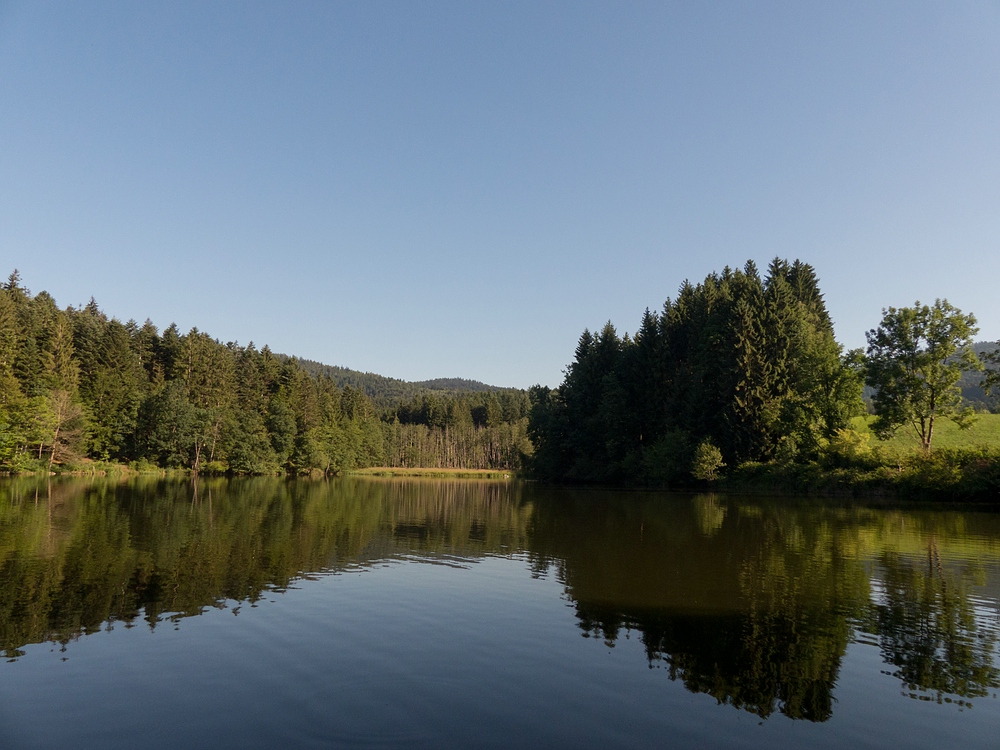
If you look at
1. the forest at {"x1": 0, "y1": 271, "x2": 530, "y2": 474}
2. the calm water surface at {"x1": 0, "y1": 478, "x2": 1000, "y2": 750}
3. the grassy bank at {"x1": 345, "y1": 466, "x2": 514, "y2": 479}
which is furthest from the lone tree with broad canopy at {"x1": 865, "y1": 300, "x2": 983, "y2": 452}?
the grassy bank at {"x1": 345, "y1": 466, "x2": 514, "y2": 479}

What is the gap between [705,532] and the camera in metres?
26.2

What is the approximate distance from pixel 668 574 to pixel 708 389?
4959cm

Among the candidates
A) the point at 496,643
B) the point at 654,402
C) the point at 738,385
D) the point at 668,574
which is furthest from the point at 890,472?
the point at 496,643

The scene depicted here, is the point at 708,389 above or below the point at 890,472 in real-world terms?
above

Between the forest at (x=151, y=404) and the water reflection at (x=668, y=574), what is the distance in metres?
35.4

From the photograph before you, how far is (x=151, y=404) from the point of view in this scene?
258 ft

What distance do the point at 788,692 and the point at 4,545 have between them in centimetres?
2282

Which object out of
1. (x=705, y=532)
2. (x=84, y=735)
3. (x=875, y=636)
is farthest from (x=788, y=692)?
→ (x=705, y=532)

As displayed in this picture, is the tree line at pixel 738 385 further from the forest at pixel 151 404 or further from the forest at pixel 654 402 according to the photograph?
the forest at pixel 151 404

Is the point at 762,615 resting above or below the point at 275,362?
below

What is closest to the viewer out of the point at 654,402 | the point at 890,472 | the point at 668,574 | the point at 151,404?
the point at 668,574

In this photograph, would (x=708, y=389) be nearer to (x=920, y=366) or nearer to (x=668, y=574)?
(x=920, y=366)

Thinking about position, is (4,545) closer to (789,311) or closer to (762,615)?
(762,615)

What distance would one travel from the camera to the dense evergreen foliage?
2179 inches
